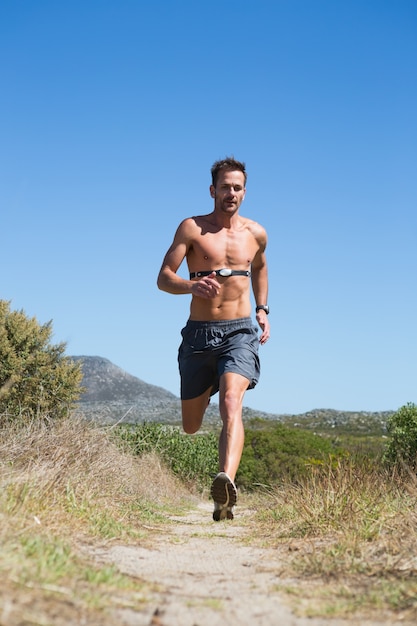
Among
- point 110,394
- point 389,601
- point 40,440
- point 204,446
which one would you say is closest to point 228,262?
point 40,440

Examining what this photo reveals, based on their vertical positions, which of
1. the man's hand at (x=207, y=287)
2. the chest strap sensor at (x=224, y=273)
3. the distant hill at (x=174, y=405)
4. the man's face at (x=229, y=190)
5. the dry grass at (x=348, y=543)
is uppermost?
the distant hill at (x=174, y=405)

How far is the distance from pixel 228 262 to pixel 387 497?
242cm

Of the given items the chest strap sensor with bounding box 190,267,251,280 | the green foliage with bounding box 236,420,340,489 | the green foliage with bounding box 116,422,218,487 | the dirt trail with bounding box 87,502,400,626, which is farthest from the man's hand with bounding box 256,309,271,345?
the green foliage with bounding box 236,420,340,489

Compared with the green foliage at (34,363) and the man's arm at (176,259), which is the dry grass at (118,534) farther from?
the green foliage at (34,363)

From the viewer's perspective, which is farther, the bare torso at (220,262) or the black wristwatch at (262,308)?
the black wristwatch at (262,308)

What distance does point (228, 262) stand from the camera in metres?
6.27

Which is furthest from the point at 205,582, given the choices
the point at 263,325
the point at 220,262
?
the point at 263,325

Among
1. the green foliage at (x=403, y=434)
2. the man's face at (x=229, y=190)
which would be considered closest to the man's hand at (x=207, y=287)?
the man's face at (x=229, y=190)

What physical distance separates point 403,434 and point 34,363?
8.26m

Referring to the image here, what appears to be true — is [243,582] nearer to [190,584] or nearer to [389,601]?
[190,584]

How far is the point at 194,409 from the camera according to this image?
6668mm

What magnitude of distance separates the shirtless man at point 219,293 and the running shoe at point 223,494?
0.75 metres

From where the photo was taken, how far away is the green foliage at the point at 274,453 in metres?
19.7

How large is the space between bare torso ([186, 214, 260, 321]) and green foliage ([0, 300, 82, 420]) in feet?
32.2
